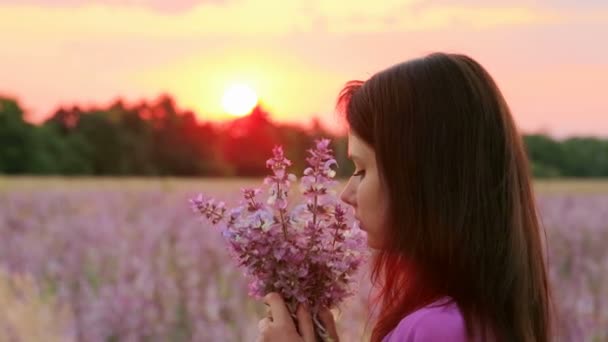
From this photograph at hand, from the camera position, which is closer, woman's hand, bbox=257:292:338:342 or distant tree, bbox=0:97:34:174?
woman's hand, bbox=257:292:338:342

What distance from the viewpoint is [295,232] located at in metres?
1.77

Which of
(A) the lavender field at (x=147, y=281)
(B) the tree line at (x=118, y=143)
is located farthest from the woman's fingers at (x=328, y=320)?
(B) the tree line at (x=118, y=143)

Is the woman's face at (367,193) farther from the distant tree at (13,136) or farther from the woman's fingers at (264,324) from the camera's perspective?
the distant tree at (13,136)

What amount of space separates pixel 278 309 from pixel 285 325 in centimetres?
3

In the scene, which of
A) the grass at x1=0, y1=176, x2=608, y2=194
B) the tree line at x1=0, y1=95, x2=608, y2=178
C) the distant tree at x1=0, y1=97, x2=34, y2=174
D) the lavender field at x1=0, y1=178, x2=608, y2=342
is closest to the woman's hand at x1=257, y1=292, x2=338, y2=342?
the lavender field at x1=0, y1=178, x2=608, y2=342

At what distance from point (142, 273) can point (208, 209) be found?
11.7 ft

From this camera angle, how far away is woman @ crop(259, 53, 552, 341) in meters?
1.67

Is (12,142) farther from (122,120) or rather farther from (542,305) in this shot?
(542,305)

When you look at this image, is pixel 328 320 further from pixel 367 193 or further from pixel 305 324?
pixel 367 193

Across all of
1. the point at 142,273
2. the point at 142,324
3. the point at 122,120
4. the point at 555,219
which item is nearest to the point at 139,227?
the point at 142,273

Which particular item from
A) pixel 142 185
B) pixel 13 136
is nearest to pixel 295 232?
pixel 142 185

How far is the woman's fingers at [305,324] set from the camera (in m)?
1.73

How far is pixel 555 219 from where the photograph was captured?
8477 mm

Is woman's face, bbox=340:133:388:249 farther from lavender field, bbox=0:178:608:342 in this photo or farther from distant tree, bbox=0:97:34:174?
distant tree, bbox=0:97:34:174
